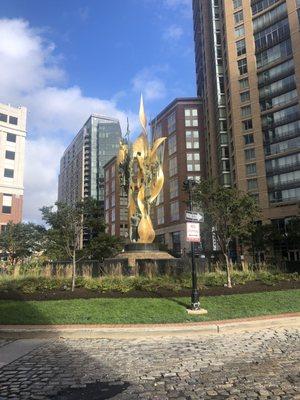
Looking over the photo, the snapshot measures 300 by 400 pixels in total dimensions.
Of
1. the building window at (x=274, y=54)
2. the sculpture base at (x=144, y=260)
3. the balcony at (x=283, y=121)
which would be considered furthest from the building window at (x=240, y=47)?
the sculpture base at (x=144, y=260)

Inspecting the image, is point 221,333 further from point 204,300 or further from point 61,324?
point 61,324

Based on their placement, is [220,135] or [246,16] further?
[220,135]

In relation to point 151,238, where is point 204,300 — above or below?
below

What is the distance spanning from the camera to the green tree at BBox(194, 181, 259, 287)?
2047 centimetres

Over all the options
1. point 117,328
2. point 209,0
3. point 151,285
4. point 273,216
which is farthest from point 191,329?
point 209,0

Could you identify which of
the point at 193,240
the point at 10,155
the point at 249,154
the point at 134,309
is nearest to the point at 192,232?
the point at 193,240

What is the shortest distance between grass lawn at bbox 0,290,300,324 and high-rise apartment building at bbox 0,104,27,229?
226 ft

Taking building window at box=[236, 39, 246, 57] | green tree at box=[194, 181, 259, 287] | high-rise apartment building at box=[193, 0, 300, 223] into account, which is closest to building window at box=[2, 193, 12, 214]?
high-rise apartment building at box=[193, 0, 300, 223]

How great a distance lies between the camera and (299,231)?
53219 mm

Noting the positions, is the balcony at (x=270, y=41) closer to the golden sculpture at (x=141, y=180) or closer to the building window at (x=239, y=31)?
the building window at (x=239, y=31)

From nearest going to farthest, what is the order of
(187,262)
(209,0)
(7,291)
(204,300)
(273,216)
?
(204,300)
(7,291)
(187,262)
(273,216)
(209,0)

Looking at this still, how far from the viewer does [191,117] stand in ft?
310

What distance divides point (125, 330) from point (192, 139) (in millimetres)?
84821

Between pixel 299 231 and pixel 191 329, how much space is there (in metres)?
45.7
